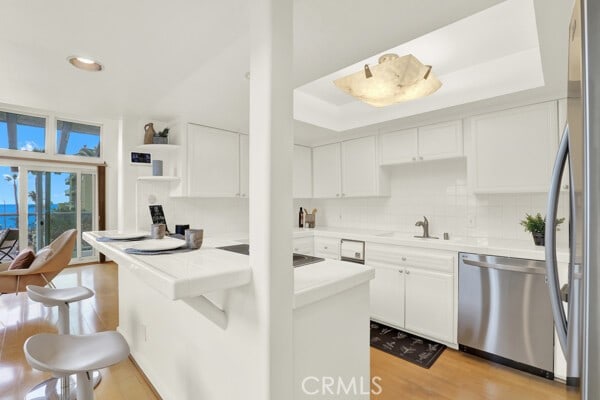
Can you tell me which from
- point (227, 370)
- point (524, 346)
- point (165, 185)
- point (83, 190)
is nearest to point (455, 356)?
point (524, 346)

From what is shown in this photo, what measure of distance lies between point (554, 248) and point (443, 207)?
2.32 m

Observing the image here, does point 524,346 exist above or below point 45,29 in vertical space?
below

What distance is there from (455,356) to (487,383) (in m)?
0.35

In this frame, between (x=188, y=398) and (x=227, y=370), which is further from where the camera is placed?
(x=188, y=398)

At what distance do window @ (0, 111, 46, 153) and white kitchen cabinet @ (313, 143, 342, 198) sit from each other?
17.0ft

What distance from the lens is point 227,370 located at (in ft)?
4.13

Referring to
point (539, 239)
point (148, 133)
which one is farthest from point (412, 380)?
point (148, 133)

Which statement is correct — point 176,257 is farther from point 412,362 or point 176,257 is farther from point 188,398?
point 412,362

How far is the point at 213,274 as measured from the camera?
0.98m

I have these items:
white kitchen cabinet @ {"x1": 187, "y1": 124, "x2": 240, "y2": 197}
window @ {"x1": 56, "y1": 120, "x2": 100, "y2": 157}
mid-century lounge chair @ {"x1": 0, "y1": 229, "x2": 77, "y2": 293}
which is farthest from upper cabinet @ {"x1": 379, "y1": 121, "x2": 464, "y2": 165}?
window @ {"x1": 56, "y1": 120, "x2": 100, "y2": 157}

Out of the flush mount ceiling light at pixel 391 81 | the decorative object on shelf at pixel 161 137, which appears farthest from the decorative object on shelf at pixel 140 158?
the flush mount ceiling light at pixel 391 81

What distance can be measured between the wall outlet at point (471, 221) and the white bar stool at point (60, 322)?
3.40m

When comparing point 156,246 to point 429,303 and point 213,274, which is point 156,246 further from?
point 429,303

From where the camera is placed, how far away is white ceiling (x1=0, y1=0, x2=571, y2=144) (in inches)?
48.4
